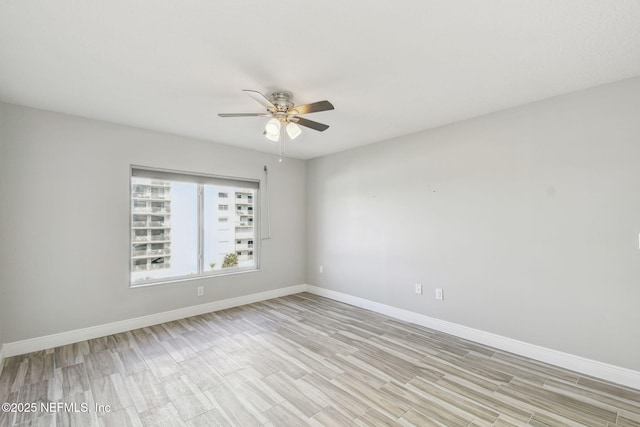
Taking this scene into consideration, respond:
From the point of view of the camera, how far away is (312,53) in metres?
2.00

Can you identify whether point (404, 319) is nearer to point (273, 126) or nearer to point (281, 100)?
point (273, 126)

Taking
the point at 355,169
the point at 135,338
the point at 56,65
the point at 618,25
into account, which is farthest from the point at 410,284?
the point at 56,65

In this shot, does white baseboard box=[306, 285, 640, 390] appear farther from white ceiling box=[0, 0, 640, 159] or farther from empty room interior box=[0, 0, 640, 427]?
white ceiling box=[0, 0, 640, 159]

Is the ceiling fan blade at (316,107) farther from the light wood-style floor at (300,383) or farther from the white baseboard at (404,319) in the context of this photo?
the white baseboard at (404,319)

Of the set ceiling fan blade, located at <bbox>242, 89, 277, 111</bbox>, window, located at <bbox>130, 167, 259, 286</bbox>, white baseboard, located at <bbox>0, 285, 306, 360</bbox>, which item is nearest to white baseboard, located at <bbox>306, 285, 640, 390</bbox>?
white baseboard, located at <bbox>0, 285, 306, 360</bbox>

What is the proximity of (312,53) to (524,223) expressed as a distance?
2609 millimetres

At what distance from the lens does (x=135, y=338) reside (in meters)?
3.22

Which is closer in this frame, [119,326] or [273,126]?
[273,126]

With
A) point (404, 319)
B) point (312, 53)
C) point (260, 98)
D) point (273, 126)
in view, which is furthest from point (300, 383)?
point (312, 53)

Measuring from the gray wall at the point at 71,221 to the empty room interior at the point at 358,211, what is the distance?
0.02 meters

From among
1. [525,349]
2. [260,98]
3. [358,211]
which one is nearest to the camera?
[260,98]

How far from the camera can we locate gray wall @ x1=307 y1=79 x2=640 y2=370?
7.81ft

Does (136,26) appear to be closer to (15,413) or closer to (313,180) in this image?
(15,413)

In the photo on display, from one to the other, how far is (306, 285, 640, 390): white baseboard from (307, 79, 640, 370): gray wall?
6 centimetres
